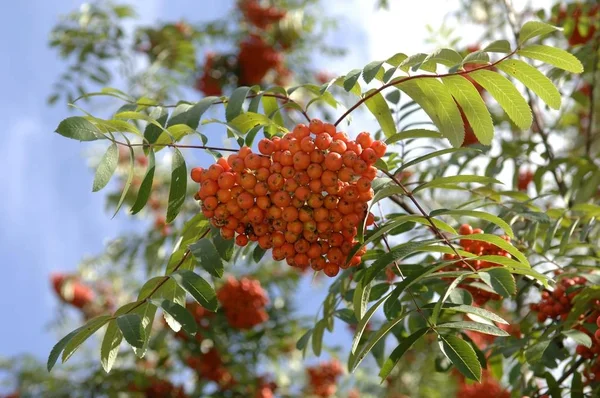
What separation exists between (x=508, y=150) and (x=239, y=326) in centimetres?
247

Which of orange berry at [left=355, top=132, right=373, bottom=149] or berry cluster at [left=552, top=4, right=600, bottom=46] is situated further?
berry cluster at [left=552, top=4, right=600, bottom=46]

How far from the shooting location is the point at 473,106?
192cm

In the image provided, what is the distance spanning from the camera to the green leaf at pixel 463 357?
1.66m

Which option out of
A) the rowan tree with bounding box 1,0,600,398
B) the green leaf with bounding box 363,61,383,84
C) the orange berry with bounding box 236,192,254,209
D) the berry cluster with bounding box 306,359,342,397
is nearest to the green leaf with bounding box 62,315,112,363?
the rowan tree with bounding box 1,0,600,398

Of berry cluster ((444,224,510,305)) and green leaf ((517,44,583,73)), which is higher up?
green leaf ((517,44,583,73))

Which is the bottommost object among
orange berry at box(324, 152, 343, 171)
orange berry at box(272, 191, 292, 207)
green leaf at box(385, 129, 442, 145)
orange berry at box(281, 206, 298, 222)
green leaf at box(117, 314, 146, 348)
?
green leaf at box(117, 314, 146, 348)

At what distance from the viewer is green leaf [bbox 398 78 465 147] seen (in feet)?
6.32

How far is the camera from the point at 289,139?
70.6 inches

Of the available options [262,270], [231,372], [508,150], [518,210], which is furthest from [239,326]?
[518,210]

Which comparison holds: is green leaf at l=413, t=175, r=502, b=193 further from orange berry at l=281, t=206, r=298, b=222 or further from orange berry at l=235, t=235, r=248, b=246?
orange berry at l=235, t=235, r=248, b=246

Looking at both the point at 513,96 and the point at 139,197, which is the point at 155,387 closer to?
the point at 139,197

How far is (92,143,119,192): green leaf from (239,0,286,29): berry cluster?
501 cm

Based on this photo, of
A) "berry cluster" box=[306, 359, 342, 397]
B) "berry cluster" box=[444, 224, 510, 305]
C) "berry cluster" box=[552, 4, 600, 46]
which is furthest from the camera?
"berry cluster" box=[306, 359, 342, 397]

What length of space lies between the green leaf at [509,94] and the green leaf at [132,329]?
1089 mm
